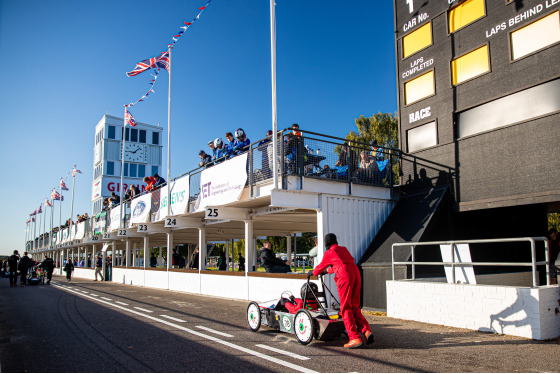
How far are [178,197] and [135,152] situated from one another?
150 ft

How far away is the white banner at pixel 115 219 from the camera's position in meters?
29.2

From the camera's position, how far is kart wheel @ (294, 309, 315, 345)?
7.05 meters

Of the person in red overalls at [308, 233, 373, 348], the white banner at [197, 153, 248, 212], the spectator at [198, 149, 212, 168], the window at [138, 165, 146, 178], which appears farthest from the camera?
the window at [138, 165, 146, 178]

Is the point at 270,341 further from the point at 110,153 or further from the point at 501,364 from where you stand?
the point at 110,153

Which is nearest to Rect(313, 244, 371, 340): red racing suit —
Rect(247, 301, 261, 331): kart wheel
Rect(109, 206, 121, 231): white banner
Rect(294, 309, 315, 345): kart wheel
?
Rect(294, 309, 315, 345): kart wheel

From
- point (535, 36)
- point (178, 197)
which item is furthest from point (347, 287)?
point (178, 197)

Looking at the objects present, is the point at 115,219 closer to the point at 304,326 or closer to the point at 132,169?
the point at 304,326

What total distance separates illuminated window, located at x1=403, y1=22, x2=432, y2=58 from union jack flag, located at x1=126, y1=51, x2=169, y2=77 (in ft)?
38.5

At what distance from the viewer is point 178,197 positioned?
62.0 feet

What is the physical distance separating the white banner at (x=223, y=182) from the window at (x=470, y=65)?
7.16 metres

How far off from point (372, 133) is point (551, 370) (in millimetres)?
26424

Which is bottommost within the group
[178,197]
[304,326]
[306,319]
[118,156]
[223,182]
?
[304,326]

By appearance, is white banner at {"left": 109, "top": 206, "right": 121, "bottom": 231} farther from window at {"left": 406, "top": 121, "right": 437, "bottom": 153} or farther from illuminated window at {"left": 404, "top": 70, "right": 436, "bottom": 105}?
illuminated window at {"left": 404, "top": 70, "right": 436, "bottom": 105}

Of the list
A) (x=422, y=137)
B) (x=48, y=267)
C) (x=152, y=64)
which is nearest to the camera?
(x=422, y=137)
